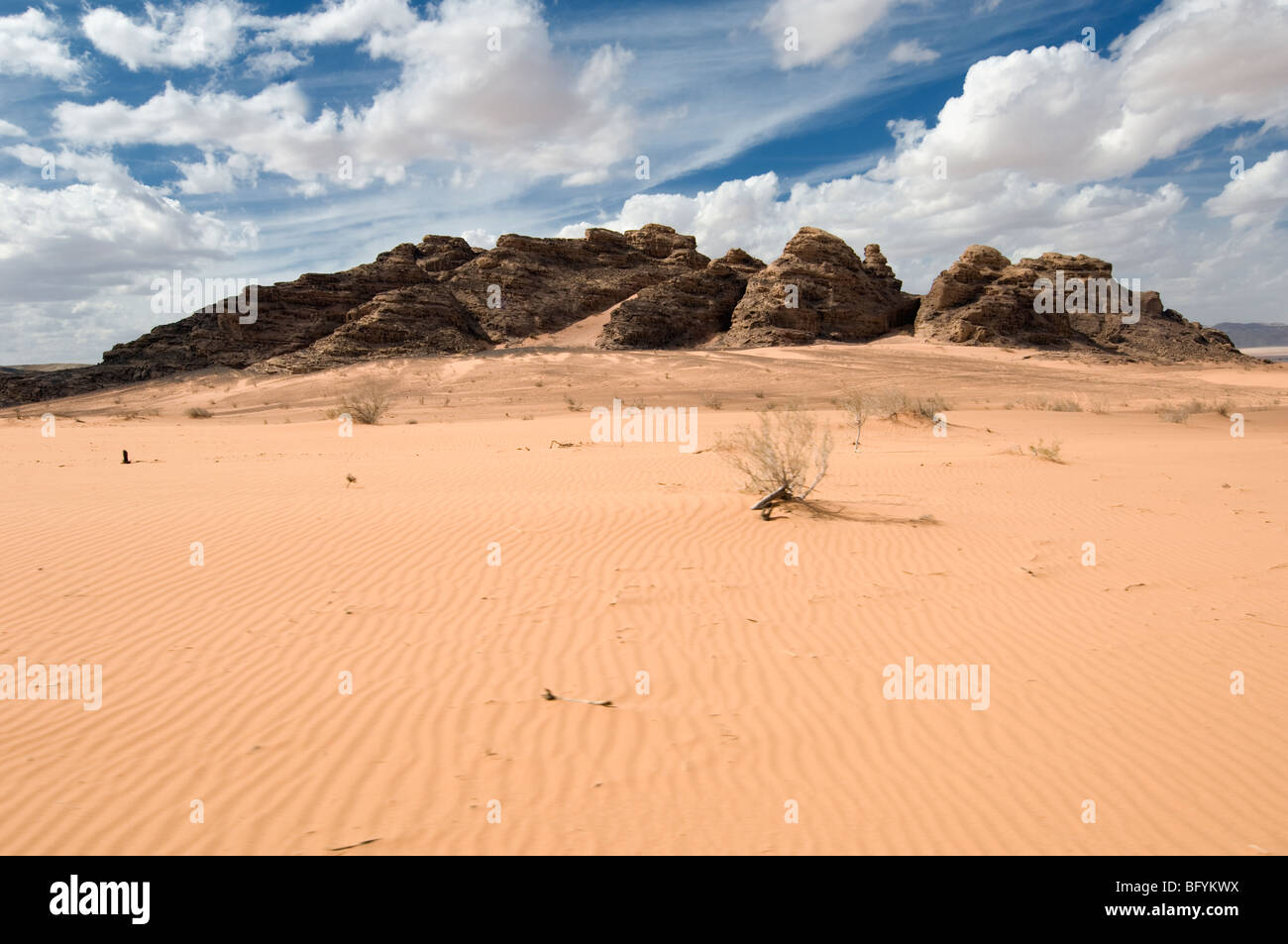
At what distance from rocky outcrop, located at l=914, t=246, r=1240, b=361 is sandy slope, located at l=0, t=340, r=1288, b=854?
139ft

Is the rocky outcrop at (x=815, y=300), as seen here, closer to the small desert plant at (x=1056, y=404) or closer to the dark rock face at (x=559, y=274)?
the dark rock face at (x=559, y=274)

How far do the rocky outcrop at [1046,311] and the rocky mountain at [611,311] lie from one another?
0.14 m

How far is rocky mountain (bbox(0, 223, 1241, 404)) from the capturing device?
144 ft

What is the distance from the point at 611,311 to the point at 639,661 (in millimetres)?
51360

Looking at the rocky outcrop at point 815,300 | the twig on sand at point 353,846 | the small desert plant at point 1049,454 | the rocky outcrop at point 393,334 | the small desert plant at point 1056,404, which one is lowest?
the twig on sand at point 353,846

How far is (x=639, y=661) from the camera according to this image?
4875mm

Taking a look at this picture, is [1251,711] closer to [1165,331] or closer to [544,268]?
[544,268]

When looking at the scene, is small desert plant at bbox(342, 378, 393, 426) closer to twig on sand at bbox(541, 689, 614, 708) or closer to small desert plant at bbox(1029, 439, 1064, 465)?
small desert plant at bbox(1029, 439, 1064, 465)

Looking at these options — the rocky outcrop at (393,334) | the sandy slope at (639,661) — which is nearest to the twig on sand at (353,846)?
the sandy slope at (639,661)

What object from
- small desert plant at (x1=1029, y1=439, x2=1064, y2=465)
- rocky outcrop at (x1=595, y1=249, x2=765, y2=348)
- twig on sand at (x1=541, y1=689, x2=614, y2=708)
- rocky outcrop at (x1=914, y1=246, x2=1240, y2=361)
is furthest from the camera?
rocky outcrop at (x1=914, y1=246, x2=1240, y2=361)

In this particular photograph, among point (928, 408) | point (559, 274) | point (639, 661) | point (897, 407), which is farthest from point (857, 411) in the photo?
point (559, 274)

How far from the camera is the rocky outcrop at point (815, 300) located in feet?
167

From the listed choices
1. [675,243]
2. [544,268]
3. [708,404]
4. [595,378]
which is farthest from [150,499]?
[675,243]

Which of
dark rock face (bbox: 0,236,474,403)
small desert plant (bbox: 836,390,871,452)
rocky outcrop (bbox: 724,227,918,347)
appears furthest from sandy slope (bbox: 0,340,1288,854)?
rocky outcrop (bbox: 724,227,918,347)
